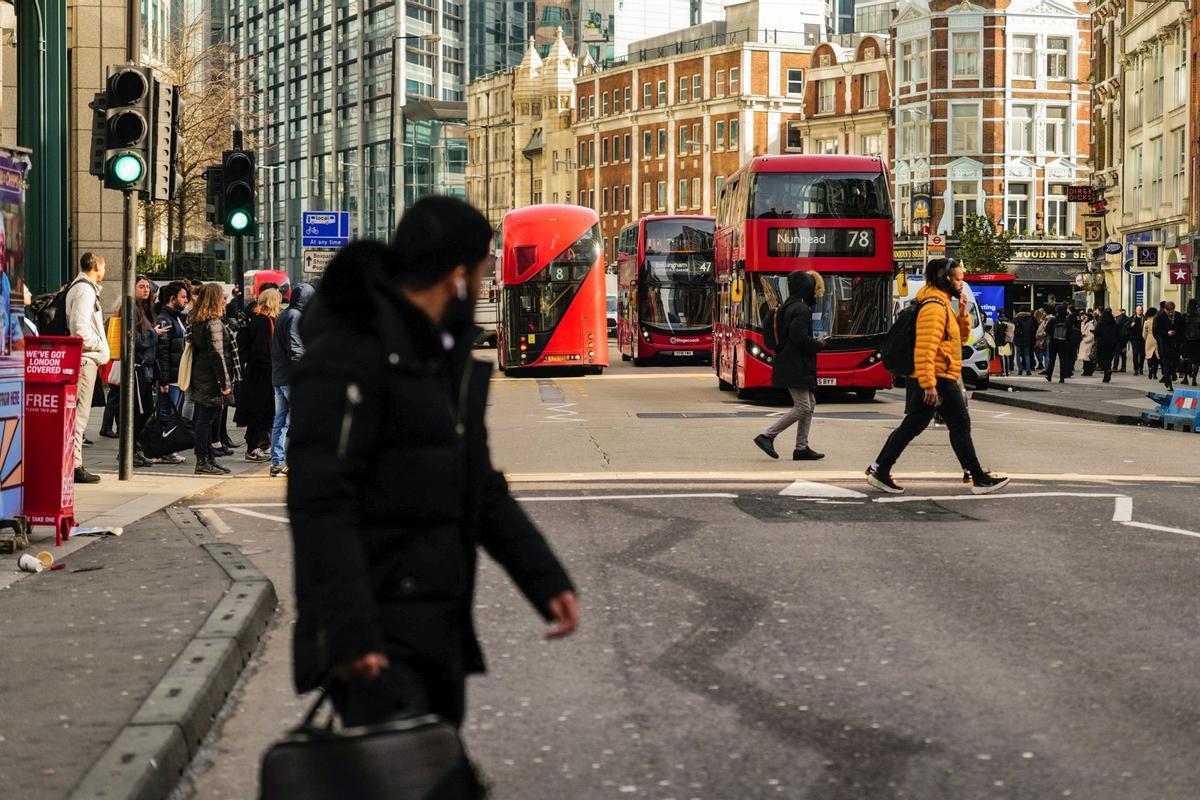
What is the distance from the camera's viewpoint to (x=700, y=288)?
46.0 meters

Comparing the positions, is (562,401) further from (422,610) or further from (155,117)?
(422,610)

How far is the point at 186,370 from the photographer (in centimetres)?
1591

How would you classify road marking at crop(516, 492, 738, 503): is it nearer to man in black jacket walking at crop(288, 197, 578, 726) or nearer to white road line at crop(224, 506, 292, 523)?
white road line at crop(224, 506, 292, 523)

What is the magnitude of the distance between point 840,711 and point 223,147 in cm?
4461

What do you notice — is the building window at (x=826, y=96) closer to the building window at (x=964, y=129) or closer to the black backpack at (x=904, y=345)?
the building window at (x=964, y=129)

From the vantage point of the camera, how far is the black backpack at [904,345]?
13414mm

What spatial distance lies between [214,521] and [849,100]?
8282 centimetres

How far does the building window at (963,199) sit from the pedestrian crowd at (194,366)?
6383 centimetres

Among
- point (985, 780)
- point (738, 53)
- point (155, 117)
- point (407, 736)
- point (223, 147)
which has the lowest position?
point (985, 780)

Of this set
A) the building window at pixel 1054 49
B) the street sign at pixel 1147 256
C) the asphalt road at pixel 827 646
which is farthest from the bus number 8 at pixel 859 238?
the building window at pixel 1054 49

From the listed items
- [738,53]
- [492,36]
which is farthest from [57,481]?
[492,36]

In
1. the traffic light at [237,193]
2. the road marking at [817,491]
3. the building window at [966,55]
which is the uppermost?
the building window at [966,55]

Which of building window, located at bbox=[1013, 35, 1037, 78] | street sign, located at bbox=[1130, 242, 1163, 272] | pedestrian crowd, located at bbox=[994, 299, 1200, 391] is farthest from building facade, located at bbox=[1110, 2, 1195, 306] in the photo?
building window, located at bbox=[1013, 35, 1037, 78]

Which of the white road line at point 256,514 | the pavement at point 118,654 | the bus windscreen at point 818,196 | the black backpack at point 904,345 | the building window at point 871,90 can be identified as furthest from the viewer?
the building window at point 871,90
